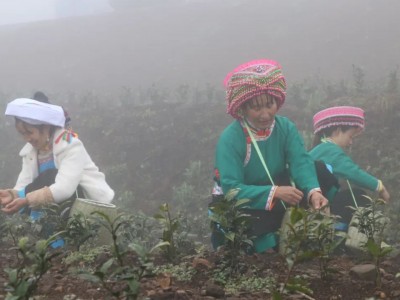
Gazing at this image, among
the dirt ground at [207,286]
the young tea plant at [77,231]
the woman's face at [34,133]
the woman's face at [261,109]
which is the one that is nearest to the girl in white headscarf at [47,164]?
the woman's face at [34,133]

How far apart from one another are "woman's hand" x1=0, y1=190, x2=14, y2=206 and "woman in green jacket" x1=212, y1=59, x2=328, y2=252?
5.43ft

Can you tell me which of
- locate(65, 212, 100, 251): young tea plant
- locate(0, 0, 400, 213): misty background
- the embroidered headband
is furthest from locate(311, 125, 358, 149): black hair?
locate(65, 212, 100, 251): young tea plant

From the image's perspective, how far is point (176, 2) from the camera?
32625mm

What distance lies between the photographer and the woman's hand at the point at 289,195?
3.35m

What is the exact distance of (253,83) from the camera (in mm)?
3580

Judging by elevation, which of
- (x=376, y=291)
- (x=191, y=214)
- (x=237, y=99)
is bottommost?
(x=191, y=214)

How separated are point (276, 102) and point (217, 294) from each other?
1.81m

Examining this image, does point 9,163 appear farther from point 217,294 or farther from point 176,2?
point 176,2

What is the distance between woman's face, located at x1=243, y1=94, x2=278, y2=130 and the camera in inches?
142

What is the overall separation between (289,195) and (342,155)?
4.75ft

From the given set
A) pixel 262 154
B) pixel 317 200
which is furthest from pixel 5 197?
pixel 317 200

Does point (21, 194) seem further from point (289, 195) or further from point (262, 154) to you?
point (289, 195)

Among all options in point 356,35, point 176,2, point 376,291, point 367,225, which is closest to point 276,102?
point 367,225

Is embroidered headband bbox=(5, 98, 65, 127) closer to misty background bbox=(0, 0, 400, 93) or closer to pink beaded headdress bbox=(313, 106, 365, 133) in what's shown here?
pink beaded headdress bbox=(313, 106, 365, 133)
